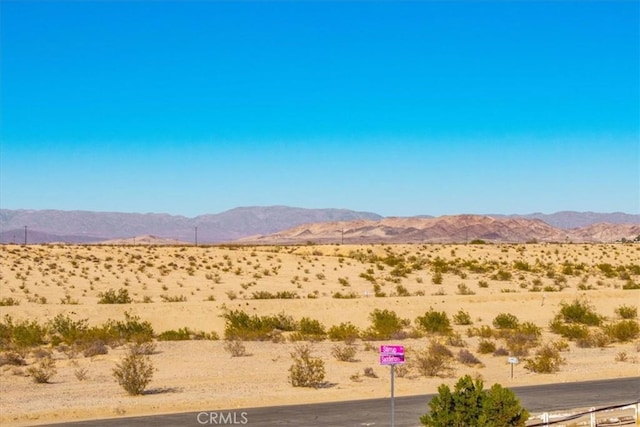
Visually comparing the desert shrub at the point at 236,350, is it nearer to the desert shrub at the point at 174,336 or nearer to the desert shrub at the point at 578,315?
the desert shrub at the point at 174,336

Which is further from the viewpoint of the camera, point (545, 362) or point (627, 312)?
point (627, 312)

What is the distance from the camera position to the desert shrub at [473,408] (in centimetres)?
1577

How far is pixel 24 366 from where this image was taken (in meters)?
31.1

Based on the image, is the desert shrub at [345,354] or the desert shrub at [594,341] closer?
the desert shrub at [345,354]

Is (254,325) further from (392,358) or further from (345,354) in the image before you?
(392,358)

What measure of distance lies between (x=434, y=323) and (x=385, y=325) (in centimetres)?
265

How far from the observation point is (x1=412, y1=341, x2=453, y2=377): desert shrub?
29172mm

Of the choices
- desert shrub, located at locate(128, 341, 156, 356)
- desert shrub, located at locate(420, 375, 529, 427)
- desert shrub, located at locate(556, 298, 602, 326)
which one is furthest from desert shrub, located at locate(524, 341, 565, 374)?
desert shrub, located at locate(128, 341, 156, 356)

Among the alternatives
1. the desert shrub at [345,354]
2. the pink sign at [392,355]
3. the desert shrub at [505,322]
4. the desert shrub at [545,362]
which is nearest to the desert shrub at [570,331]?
the desert shrub at [505,322]

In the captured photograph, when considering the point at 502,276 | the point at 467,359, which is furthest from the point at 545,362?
the point at 502,276

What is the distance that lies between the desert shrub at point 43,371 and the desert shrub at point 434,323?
62.6 ft

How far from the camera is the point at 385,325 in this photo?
42.7 metres

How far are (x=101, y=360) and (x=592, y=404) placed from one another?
18500 mm

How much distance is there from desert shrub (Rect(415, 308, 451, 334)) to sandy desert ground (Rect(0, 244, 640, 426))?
0.91 metres
